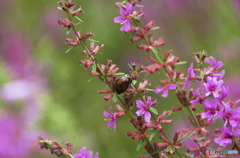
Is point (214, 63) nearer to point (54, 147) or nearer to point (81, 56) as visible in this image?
point (54, 147)

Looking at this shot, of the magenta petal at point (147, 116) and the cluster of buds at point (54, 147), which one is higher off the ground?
the cluster of buds at point (54, 147)

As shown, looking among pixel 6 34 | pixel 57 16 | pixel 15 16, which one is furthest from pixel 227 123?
pixel 15 16

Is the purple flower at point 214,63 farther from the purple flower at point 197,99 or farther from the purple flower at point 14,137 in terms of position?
the purple flower at point 14,137

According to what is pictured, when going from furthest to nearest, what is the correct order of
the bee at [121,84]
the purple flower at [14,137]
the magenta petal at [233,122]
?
the purple flower at [14,137] < the bee at [121,84] < the magenta petal at [233,122]

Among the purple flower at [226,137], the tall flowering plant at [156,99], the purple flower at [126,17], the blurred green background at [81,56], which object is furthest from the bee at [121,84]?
the blurred green background at [81,56]

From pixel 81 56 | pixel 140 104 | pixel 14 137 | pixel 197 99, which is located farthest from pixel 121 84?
pixel 81 56

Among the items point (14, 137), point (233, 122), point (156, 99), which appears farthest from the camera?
point (14, 137)

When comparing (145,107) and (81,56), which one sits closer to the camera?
(145,107)

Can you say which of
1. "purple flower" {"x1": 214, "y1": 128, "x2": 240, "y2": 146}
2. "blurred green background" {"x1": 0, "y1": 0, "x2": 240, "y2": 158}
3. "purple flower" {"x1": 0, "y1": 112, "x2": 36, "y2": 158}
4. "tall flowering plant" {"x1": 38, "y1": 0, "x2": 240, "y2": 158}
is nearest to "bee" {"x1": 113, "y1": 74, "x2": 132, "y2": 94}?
"tall flowering plant" {"x1": 38, "y1": 0, "x2": 240, "y2": 158}

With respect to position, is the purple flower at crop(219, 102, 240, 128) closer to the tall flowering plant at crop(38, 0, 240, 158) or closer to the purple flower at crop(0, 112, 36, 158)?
the tall flowering plant at crop(38, 0, 240, 158)

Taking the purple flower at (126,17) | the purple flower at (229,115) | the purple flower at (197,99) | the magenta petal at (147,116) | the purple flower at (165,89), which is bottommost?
the purple flower at (229,115)
